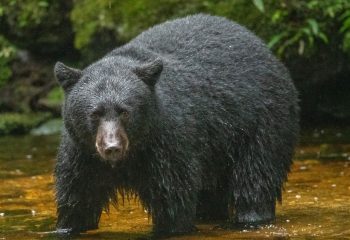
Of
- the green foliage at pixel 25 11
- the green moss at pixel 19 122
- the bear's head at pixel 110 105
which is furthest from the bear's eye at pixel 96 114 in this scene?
the green foliage at pixel 25 11

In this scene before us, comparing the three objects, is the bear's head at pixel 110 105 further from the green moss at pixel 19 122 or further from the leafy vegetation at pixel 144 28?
the green moss at pixel 19 122

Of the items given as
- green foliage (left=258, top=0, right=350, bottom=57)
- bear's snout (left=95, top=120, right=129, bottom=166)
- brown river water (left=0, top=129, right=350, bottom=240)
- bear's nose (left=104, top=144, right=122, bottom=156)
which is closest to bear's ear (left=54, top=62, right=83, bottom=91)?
bear's snout (left=95, top=120, right=129, bottom=166)

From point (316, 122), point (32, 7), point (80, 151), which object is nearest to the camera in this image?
point (80, 151)

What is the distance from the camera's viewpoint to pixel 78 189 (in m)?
7.40

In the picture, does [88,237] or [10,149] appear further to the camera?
[10,149]

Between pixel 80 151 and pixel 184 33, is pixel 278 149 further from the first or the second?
pixel 80 151

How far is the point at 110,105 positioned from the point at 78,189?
0.89m

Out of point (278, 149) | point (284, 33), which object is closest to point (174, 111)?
point (278, 149)

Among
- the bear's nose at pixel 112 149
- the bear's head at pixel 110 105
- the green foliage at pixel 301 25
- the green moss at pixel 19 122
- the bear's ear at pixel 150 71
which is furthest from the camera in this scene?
the green moss at pixel 19 122

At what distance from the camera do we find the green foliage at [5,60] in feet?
51.7

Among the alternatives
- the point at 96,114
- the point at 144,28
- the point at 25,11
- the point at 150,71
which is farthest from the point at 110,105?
the point at 25,11

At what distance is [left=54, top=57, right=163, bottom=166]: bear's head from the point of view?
22.2 feet

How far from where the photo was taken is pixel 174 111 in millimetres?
7496

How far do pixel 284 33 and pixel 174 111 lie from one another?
18.9ft
